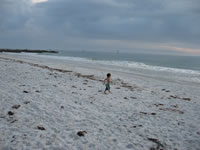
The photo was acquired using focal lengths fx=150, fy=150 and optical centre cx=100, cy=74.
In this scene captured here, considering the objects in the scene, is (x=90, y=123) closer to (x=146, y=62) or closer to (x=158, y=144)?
(x=158, y=144)

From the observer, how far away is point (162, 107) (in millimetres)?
7559

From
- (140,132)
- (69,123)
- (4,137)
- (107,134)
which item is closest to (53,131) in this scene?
(69,123)

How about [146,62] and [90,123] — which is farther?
[146,62]

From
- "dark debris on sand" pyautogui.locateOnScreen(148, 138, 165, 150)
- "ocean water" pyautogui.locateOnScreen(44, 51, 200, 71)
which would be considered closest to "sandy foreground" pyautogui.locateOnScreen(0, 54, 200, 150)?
"dark debris on sand" pyautogui.locateOnScreen(148, 138, 165, 150)

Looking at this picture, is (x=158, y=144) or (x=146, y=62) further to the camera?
(x=146, y=62)

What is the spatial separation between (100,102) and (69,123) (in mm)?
2729

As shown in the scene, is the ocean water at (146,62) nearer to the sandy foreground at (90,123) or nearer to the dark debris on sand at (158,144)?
the sandy foreground at (90,123)

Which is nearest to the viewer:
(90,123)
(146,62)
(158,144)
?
(158,144)

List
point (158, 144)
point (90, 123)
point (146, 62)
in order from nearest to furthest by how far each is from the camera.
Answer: point (158, 144) < point (90, 123) < point (146, 62)

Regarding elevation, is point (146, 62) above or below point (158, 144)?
above

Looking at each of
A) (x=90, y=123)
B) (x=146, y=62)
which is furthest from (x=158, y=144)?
(x=146, y=62)

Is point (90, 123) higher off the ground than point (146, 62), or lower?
lower

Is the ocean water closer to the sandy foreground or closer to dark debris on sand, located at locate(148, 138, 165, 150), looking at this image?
the sandy foreground

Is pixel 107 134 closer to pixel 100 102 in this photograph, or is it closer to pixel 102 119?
pixel 102 119
